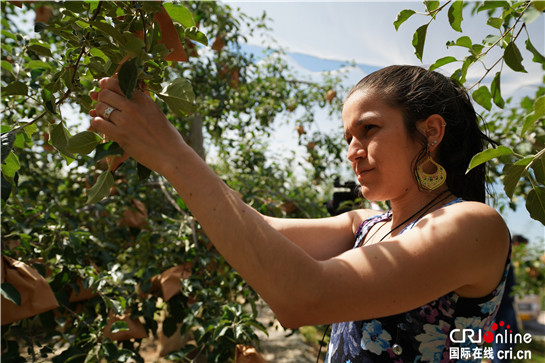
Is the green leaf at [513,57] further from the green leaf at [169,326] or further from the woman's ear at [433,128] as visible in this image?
the green leaf at [169,326]

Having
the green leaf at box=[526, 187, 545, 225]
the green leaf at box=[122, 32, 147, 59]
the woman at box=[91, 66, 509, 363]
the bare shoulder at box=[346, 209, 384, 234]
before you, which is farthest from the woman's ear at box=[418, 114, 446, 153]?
the green leaf at box=[122, 32, 147, 59]

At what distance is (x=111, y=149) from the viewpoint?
2.31ft

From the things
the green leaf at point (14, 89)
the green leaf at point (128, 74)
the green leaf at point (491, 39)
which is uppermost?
the green leaf at point (491, 39)

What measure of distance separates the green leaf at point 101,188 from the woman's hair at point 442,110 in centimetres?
63

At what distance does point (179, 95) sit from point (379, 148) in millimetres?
456

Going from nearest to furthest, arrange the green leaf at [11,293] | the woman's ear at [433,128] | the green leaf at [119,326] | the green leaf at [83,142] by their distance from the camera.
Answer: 1. the green leaf at [83,142]
2. the woman's ear at [433,128]
3. the green leaf at [11,293]
4. the green leaf at [119,326]

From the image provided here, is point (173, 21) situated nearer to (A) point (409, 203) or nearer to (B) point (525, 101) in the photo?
(A) point (409, 203)

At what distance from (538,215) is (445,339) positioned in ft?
1.05

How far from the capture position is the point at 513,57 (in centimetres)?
89

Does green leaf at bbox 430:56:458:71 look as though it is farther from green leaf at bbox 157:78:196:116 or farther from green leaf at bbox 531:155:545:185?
green leaf at bbox 157:78:196:116

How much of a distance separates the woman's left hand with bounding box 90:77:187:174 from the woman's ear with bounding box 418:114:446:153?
58 cm

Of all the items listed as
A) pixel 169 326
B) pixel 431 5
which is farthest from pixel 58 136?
pixel 169 326

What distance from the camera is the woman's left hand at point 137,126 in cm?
66

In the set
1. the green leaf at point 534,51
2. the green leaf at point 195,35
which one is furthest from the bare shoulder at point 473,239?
the green leaf at point 195,35
